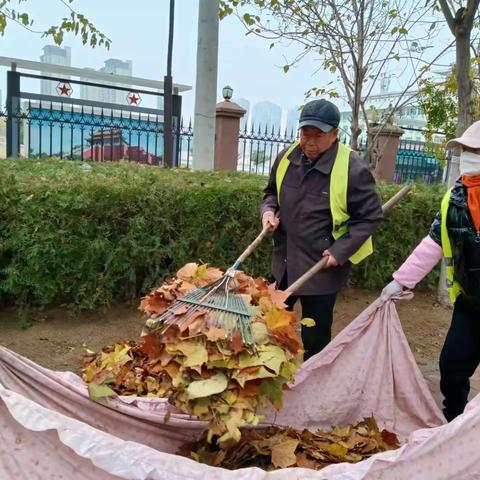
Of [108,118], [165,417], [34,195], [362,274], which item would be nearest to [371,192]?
[165,417]

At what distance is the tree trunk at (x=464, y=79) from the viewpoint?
4.79 metres

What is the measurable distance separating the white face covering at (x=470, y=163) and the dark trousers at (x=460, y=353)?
623 millimetres

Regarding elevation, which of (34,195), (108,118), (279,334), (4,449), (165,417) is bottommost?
(165,417)

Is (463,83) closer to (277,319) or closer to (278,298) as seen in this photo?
(278,298)

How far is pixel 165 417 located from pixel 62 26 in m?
3.93

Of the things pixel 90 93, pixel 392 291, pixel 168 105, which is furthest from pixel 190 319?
pixel 90 93

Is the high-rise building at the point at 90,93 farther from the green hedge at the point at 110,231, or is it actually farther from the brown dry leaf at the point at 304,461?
the brown dry leaf at the point at 304,461

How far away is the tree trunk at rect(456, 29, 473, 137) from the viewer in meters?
4.79

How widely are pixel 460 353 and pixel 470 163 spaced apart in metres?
0.95

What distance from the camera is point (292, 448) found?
7.55ft

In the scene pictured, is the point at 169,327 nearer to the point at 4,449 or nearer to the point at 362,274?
the point at 4,449

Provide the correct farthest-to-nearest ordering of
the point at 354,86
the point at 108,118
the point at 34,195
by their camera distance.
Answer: the point at 108,118 < the point at 354,86 < the point at 34,195

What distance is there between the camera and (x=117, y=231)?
3951mm

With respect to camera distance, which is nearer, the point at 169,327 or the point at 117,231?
the point at 169,327
